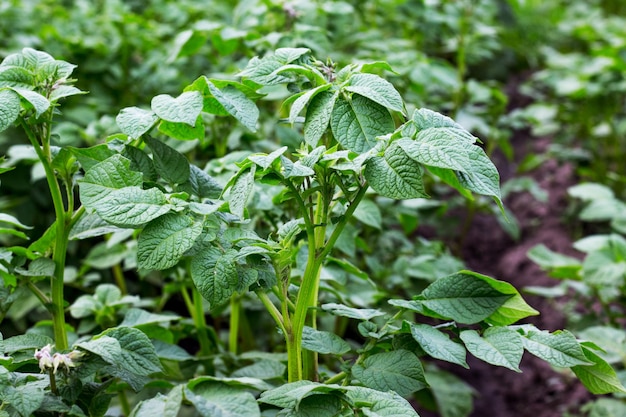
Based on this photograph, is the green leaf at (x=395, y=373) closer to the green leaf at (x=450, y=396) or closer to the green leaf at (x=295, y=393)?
the green leaf at (x=295, y=393)

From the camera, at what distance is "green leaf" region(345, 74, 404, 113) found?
0.96 m

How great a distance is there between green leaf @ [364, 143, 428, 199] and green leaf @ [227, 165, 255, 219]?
0.14 m

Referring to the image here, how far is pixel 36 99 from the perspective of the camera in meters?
0.98

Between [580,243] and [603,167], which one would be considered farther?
[603,167]

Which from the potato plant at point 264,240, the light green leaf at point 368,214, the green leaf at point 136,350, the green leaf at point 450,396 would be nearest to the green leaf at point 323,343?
the potato plant at point 264,240

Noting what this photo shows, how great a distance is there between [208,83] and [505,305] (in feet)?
1.70

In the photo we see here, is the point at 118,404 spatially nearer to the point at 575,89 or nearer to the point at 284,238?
the point at 284,238

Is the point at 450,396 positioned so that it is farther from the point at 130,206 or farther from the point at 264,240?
the point at 130,206

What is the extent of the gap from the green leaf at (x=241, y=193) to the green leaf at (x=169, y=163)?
0.17m

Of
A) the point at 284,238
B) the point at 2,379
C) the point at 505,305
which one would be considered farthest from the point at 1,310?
the point at 505,305

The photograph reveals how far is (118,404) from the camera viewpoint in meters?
1.53

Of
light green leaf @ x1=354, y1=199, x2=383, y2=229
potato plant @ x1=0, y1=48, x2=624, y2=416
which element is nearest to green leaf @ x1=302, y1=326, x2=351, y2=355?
potato plant @ x1=0, y1=48, x2=624, y2=416

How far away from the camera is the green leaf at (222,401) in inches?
35.5

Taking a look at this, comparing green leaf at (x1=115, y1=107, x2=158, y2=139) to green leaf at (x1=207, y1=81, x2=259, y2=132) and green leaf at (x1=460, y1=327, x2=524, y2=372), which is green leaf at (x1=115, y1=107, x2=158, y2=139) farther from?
green leaf at (x1=460, y1=327, x2=524, y2=372)
